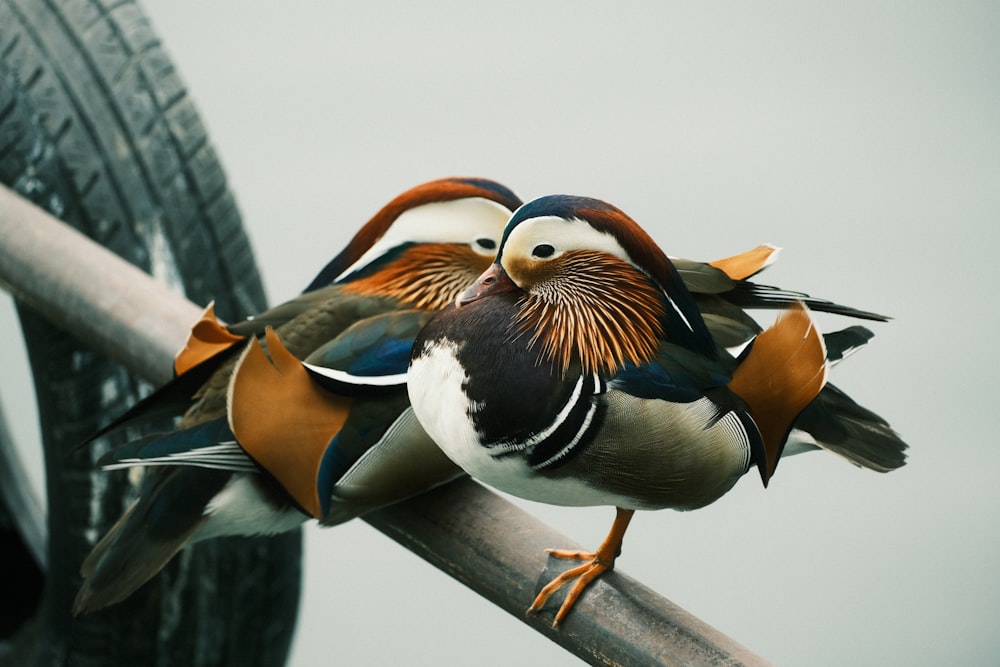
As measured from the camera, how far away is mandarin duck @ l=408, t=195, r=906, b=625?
315 millimetres

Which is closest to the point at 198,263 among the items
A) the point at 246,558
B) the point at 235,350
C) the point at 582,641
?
the point at 246,558

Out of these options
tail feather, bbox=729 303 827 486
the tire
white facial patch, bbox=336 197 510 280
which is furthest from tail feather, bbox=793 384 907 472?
the tire

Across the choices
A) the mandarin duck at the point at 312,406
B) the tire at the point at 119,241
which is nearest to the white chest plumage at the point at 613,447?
the mandarin duck at the point at 312,406

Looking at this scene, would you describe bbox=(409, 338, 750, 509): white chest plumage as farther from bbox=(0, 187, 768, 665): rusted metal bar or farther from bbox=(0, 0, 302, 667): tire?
bbox=(0, 0, 302, 667): tire

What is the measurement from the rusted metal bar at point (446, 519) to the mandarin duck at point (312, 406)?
0.08ft

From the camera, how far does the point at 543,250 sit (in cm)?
32

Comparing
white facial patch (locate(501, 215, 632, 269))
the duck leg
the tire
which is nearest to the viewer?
white facial patch (locate(501, 215, 632, 269))

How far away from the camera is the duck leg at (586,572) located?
1.36 feet

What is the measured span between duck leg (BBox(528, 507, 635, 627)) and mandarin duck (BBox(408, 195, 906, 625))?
0.24 ft

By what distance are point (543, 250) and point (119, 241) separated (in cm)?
52

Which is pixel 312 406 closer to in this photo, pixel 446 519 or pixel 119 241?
pixel 446 519

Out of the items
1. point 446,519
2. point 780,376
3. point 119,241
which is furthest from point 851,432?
point 119,241

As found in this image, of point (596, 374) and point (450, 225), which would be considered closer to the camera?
point (596, 374)

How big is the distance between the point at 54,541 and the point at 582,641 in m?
0.53
